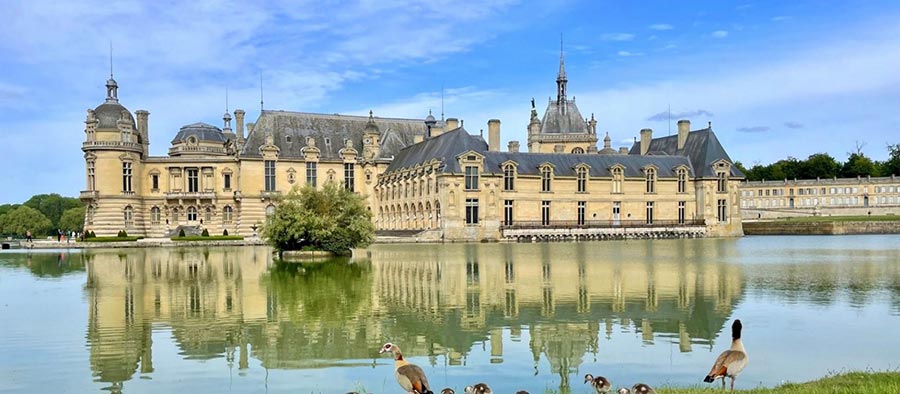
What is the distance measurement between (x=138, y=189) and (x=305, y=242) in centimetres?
3093

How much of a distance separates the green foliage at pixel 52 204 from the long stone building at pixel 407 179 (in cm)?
5734

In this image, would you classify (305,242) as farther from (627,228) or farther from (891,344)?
(627,228)

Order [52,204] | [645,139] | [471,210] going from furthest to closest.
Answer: [52,204]
[645,139]
[471,210]

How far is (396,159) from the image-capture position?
67438 millimetres

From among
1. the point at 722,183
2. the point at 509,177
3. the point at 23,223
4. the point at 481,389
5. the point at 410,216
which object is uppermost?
the point at 509,177

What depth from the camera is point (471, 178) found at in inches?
2180

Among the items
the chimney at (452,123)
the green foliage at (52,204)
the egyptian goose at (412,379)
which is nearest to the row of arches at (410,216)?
the chimney at (452,123)

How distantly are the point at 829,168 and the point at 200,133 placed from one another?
8614 cm

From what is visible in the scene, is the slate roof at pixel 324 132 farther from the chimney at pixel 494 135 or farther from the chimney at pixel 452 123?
the chimney at pixel 494 135

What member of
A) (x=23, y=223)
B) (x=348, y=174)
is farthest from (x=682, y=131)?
(x=23, y=223)

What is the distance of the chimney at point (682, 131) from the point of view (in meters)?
67.4

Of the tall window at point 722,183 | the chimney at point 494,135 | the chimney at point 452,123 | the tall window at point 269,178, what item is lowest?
the tall window at point 722,183

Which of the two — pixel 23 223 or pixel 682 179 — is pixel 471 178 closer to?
pixel 682 179

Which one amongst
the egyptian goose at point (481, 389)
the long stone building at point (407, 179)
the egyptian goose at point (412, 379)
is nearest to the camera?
the egyptian goose at point (481, 389)
